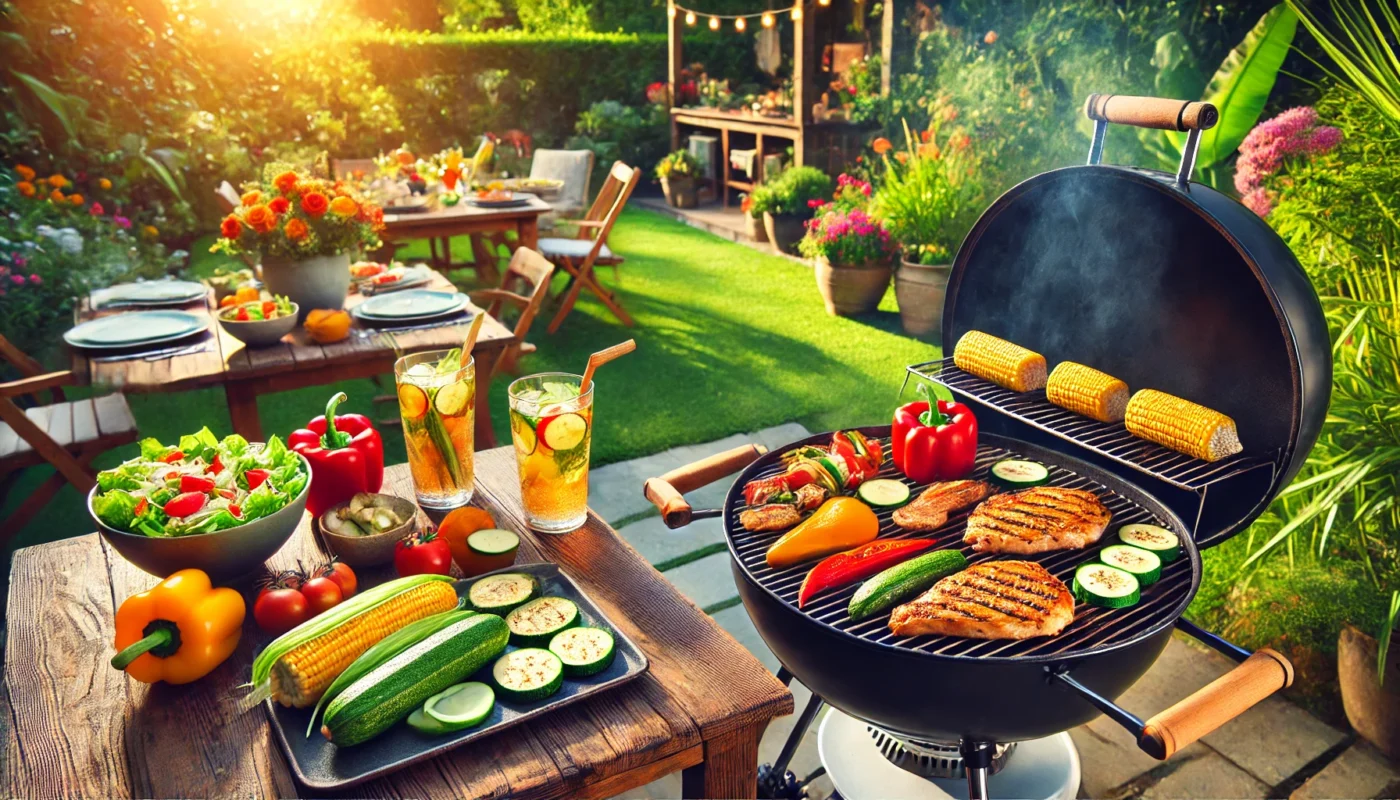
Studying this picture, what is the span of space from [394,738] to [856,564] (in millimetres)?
1032

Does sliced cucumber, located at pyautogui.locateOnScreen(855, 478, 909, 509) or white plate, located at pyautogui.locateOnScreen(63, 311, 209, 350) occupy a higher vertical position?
white plate, located at pyautogui.locateOnScreen(63, 311, 209, 350)

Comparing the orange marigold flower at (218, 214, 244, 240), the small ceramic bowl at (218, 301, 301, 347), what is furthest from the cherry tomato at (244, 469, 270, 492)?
the orange marigold flower at (218, 214, 244, 240)

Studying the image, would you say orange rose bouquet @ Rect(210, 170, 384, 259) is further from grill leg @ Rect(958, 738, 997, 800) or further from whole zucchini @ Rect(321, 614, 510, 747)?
grill leg @ Rect(958, 738, 997, 800)

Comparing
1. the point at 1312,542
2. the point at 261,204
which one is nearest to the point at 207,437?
the point at 261,204

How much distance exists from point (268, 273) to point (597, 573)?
287 centimetres

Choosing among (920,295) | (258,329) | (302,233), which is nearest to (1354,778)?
(258,329)

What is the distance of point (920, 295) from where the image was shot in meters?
7.08

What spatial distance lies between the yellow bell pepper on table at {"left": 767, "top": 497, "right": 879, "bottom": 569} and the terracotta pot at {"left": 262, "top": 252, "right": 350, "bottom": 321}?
111 inches

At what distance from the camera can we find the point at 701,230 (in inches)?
452

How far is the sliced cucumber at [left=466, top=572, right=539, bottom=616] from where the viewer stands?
5.57ft

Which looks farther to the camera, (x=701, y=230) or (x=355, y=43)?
(x=355, y=43)

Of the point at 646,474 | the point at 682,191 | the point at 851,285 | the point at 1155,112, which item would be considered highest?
the point at 1155,112

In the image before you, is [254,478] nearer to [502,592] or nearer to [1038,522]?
[502,592]

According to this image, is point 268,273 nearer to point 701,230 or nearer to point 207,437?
point 207,437
